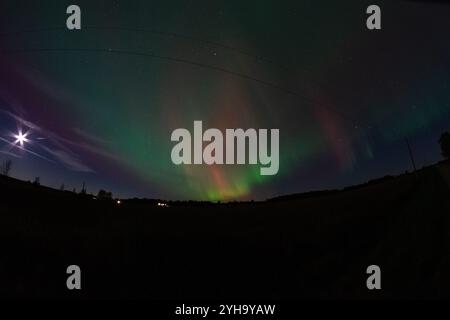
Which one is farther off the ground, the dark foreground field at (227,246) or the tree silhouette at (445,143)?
the tree silhouette at (445,143)

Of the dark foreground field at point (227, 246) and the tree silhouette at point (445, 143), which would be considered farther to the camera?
the tree silhouette at point (445, 143)

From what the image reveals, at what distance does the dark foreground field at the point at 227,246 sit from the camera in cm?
228

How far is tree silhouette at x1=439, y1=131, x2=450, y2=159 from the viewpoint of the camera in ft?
7.85

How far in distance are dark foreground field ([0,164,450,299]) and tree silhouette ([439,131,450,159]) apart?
0.31 m

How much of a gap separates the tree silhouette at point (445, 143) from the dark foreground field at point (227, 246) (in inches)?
12.3

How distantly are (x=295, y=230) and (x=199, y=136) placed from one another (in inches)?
29.4

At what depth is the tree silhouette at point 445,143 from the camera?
2393 millimetres

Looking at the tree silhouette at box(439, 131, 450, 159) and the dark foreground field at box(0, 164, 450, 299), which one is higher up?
the tree silhouette at box(439, 131, 450, 159)

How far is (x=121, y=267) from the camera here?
90.1 inches

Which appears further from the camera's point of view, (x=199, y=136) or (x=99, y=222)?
(x=99, y=222)
